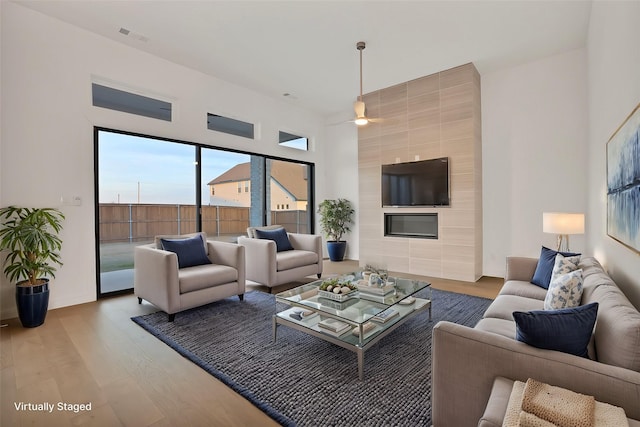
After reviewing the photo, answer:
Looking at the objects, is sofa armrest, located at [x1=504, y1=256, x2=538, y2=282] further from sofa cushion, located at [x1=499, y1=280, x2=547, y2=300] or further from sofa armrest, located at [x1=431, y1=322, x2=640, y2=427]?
sofa armrest, located at [x1=431, y1=322, x2=640, y2=427]

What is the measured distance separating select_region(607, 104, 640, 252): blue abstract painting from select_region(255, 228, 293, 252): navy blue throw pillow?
12.1 feet

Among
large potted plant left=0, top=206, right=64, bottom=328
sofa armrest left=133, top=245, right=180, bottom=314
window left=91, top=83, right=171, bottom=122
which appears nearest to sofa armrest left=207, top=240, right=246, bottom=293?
sofa armrest left=133, top=245, right=180, bottom=314

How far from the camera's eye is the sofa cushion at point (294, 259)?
424cm

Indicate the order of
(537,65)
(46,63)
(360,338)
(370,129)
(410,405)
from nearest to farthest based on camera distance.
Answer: (410,405) → (360,338) → (46,63) → (537,65) → (370,129)

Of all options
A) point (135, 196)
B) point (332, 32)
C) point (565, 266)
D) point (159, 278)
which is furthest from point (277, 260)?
point (565, 266)

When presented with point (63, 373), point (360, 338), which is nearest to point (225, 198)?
point (63, 373)

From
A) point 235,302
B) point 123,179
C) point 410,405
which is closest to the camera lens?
point 410,405

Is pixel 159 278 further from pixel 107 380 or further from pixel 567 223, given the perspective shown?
pixel 567 223

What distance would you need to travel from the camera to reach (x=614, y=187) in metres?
2.24

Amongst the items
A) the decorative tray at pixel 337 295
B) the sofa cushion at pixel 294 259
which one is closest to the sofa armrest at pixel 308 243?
the sofa cushion at pixel 294 259

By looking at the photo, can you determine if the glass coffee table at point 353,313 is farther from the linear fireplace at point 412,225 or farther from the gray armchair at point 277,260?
the linear fireplace at point 412,225

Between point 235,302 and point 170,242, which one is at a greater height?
point 170,242

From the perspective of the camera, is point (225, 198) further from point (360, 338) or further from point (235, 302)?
point (360, 338)

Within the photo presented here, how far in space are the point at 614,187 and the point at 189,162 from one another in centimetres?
495
